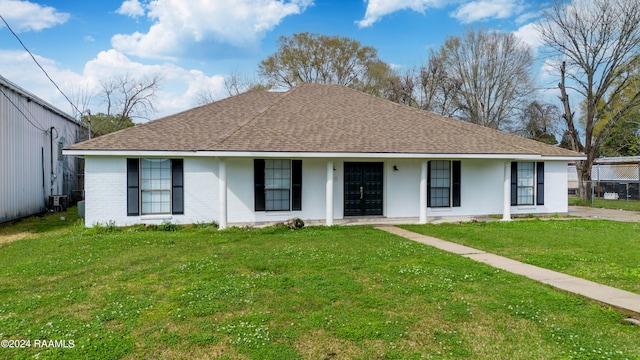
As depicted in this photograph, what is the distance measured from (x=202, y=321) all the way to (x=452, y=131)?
12.5 metres

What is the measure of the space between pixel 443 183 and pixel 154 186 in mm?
9983

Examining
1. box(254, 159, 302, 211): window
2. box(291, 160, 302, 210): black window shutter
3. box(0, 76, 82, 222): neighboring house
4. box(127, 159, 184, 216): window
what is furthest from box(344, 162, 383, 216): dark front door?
box(0, 76, 82, 222): neighboring house

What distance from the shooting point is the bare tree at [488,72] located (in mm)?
32500

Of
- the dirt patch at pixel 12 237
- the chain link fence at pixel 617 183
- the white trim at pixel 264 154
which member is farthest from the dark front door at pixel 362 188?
the chain link fence at pixel 617 183

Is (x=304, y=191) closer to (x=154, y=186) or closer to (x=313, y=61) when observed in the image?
(x=154, y=186)

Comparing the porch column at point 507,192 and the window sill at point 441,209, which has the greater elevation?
the porch column at point 507,192

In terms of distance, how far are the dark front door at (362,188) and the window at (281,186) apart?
1769mm

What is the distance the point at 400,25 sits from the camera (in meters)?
21.0

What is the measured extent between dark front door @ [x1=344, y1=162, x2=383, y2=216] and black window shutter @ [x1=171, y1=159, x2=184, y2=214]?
214 inches

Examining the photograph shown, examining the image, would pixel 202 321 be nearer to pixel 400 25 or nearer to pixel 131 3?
pixel 131 3

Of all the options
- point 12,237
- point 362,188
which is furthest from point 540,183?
point 12,237

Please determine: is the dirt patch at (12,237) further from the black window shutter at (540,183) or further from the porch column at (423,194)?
the black window shutter at (540,183)

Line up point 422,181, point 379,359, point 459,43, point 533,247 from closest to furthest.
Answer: point 379,359 → point 533,247 → point 422,181 → point 459,43

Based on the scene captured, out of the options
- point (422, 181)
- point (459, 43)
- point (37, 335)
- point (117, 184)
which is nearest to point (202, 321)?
point (37, 335)
